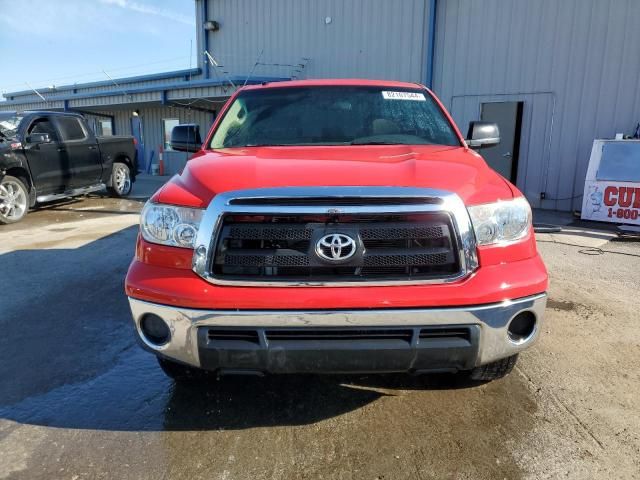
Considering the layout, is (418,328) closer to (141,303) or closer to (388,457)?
(388,457)

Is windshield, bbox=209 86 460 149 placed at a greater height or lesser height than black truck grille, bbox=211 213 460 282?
greater

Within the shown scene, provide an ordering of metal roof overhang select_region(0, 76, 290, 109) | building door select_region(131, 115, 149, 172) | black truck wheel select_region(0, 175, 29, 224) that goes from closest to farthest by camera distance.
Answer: black truck wheel select_region(0, 175, 29, 224), metal roof overhang select_region(0, 76, 290, 109), building door select_region(131, 115, 149, 172)

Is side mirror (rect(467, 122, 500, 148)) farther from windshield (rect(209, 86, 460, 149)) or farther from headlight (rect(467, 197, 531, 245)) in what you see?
headlight (rect(467, 197, 531, 245))

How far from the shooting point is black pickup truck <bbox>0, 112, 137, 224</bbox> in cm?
827

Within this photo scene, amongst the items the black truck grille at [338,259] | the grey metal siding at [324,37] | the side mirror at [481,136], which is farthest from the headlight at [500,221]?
the grey metal siding at [324,37]

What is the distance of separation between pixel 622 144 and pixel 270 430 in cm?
886

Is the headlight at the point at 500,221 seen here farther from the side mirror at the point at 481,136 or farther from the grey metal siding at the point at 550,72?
the grey metal siding at the point at 550,72

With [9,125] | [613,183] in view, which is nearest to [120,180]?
[9,125]

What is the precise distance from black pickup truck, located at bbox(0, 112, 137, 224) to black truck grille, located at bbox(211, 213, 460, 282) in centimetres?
774

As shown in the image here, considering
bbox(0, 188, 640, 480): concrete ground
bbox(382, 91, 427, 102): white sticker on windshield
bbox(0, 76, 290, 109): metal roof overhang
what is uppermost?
bbox(0, 76, 290, 109): metal roof overhang

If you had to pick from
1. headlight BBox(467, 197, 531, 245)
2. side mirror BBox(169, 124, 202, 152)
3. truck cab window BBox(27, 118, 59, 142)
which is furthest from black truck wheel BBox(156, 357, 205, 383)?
truck cab window BBox(27, 118, 59, 142)

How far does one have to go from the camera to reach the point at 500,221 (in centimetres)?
226

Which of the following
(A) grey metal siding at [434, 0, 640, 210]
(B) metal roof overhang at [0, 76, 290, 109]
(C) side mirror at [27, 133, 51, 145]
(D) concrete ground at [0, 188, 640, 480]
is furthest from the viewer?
(B) metal roof overhang at [0, 76, 290, 109]

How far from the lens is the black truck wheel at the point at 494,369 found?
2.54 m
